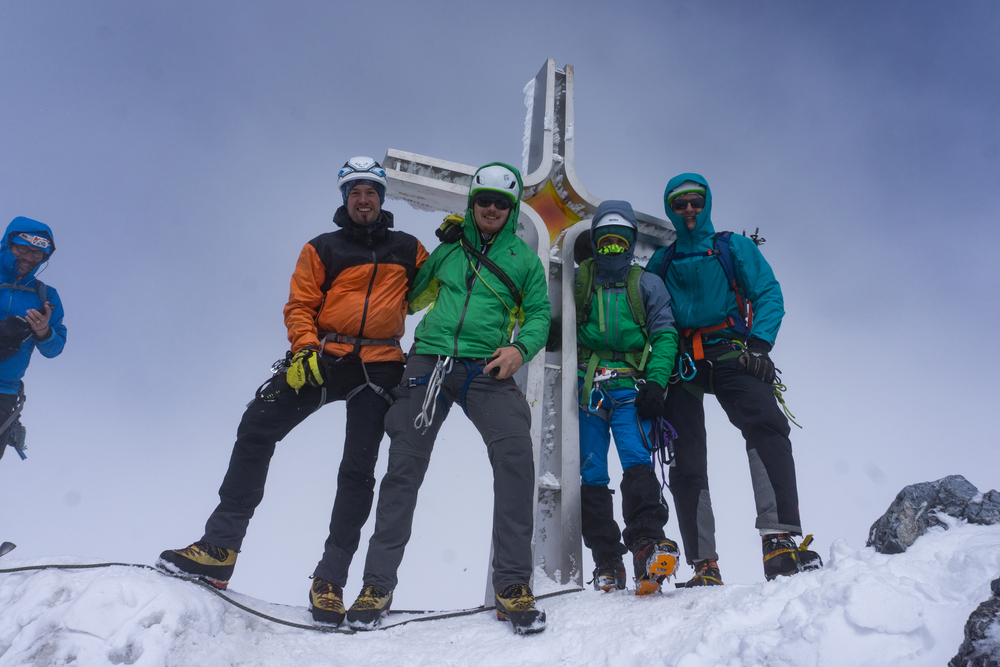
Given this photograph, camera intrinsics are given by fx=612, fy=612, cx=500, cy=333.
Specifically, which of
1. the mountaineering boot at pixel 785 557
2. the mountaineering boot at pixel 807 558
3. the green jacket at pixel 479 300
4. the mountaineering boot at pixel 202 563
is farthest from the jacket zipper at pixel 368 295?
the mountaineering boot at pixel 807 558

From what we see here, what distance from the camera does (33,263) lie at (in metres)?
5.44

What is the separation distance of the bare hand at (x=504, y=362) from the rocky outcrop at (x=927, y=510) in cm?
200

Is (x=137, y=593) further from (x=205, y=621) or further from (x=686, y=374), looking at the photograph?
(x=686, y=374)

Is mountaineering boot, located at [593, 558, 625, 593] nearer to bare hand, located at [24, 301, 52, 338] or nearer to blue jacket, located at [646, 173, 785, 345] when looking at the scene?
blue jacket, located at [646, 173, 785, 345]

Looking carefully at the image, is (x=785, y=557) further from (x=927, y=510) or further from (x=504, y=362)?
(x=504, y=362)

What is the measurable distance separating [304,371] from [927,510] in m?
3.19

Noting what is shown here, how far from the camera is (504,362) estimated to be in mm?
3709

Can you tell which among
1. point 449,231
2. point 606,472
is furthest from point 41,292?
point 606,472

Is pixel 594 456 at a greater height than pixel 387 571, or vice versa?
pixel 594 456

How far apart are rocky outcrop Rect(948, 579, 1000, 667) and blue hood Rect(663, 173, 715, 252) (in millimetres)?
3279

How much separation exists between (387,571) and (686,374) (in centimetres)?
234

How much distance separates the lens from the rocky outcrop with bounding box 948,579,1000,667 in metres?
1.64

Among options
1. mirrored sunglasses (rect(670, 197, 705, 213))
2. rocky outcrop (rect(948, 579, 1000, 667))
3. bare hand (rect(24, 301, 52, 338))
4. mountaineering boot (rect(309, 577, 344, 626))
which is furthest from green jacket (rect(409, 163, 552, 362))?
bare hand (rect(24, 301, 52, 338))

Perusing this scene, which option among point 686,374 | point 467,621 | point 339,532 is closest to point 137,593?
point 339,532
